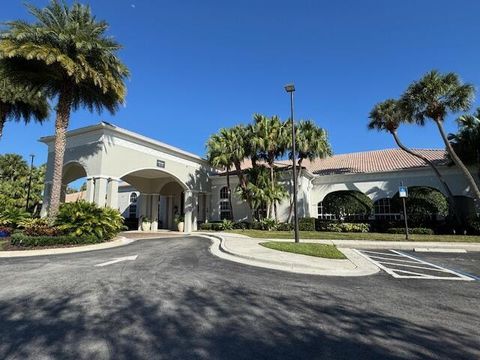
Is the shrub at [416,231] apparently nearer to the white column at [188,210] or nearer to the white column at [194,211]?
the white column at [194,211]

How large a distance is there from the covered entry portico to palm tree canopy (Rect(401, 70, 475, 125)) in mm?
17136

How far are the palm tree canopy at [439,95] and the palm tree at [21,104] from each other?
76.5ft

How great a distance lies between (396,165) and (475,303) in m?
20.9

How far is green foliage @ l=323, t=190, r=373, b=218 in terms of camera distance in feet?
75.5

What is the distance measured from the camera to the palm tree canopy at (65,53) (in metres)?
14.3

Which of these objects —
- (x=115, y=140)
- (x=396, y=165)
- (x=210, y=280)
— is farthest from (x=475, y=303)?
(x=396, y=165)

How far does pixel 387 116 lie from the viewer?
21.6m

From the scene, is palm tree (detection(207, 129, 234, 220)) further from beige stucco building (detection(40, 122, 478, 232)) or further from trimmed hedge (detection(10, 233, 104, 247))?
trimmed hedge (detection(10, 233, 104, 247))

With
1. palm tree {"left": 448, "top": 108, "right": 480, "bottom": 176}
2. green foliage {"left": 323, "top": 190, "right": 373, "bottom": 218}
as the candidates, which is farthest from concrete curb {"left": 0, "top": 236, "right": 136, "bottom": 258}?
palm tree {"left": 448, "top": 108, "right": 480, "bottom": 176}

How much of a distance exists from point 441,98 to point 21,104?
2923 centimetres

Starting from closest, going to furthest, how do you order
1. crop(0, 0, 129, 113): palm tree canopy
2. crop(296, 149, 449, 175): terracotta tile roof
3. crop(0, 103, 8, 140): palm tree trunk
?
crop(0, 0, 129, 113): palm tree canopy, crop(0, 103, 8, 140): palm tree trunk, crop(296, 149, 449, 175): terracotta tile roof

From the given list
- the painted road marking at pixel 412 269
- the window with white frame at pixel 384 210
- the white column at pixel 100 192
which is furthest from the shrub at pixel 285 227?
the white column at pixel 100 192

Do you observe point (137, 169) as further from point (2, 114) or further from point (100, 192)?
point (2, 114)

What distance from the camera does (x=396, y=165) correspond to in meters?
24.3
